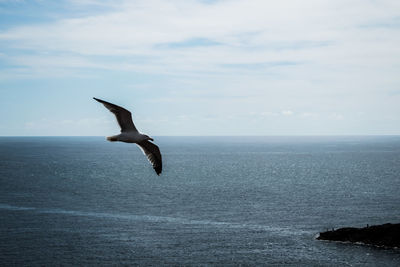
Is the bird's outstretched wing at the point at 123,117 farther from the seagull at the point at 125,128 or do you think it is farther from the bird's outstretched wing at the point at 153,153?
the bird's outstretched wing at the point at 153,153

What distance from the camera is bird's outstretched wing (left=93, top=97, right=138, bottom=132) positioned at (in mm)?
15500

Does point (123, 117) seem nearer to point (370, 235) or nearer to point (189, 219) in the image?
point (370, 235)

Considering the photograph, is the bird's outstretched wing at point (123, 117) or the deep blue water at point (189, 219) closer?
the bird's outstretched wing at point (123, 117)

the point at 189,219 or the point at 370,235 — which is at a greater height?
the point at 370,235

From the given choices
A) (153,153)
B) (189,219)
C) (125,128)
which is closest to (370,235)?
(189,219)

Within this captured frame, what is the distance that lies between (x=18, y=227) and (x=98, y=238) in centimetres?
2011

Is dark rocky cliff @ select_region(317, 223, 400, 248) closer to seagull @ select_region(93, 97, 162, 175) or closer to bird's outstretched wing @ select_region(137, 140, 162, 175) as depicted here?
bird's outstretched wing @ select_region(137, 140, 162, 175)

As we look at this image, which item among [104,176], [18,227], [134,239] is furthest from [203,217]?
[104,176]

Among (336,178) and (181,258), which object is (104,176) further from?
(181,258)

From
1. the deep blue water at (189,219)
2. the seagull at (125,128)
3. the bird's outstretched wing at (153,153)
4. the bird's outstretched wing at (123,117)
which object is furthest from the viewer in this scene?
the deep blue water at (189,219)

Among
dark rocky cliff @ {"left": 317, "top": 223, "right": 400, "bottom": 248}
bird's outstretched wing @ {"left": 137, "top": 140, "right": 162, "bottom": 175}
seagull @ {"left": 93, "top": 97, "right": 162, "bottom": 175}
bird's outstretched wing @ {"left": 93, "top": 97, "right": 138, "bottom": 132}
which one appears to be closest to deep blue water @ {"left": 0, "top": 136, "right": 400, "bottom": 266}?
dark rocky cliff @ {"left": 317, "top": 223, "right": 400, "bottom": 248}

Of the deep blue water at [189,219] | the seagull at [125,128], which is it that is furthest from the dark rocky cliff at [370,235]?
the seagull at [125,128]

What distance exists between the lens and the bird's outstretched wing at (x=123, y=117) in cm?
1550

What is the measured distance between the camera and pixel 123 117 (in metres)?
16.1
